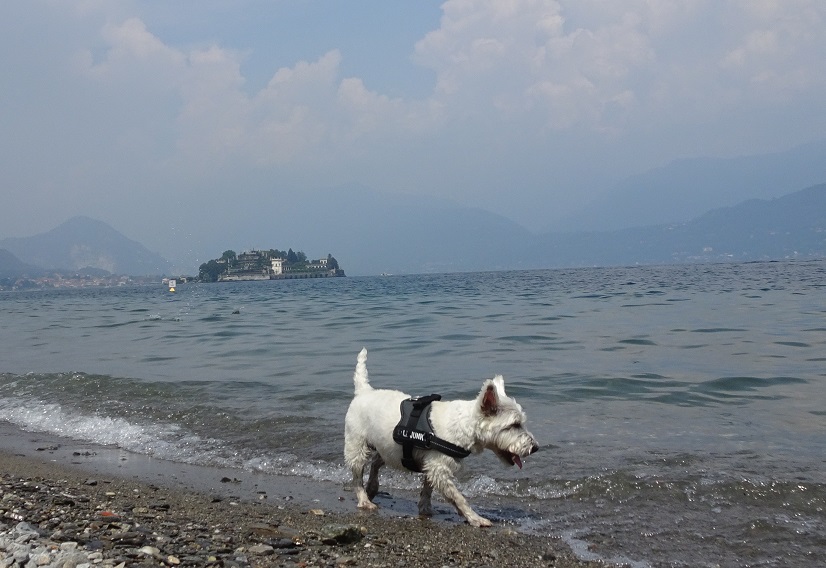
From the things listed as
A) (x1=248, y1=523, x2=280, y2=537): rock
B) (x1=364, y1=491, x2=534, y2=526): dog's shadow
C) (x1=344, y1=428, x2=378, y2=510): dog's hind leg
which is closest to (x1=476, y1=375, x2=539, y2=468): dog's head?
(x1=364, y1=491, x2=534, y2=526): dog's shadow

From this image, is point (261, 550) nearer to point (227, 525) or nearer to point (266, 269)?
point (227, 525)

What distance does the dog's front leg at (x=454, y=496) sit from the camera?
612cm

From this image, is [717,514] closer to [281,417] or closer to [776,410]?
[776,410]

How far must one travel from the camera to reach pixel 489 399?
6160 mm

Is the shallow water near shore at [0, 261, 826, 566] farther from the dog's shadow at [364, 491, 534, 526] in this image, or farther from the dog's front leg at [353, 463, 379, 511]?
the dog's front leg at [353, 463, 379, 511]

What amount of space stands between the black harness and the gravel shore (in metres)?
0.59

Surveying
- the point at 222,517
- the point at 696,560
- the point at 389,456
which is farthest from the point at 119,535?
the point at 696,560

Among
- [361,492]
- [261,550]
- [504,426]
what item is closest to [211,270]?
[361,492]

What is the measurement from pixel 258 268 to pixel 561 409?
523 feet

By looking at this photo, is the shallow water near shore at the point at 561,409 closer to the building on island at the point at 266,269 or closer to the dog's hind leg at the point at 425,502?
the dog's hind leg at the point at 425,502

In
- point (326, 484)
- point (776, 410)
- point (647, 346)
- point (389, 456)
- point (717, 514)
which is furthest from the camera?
point (647, 346)

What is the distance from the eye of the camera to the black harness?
20.8ft

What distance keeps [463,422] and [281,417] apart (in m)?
4.62

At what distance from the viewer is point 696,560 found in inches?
206
